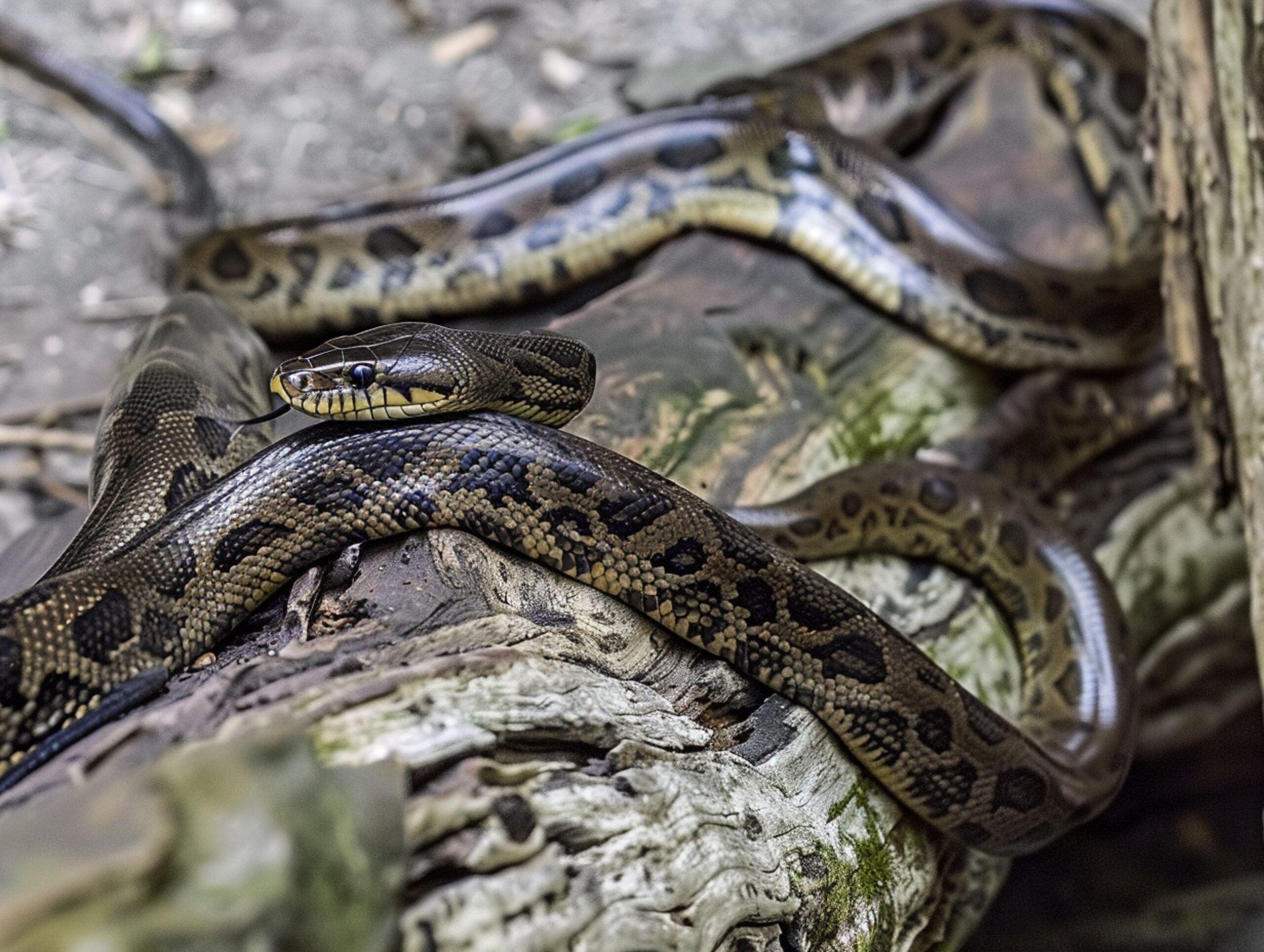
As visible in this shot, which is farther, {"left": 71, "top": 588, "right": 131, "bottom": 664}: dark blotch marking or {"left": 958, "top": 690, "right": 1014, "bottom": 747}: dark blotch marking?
{"left": 958, "top": 690, "right": 1014, "bottom": 747}: dark blotch marking

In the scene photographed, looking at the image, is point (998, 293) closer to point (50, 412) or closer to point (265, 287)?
point (265, 287)

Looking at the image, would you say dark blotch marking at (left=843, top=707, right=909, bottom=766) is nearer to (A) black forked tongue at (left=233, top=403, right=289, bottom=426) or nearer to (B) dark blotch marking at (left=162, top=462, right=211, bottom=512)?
(A) black forked tongue at (left=233, top=403, right=289, bottom=426)

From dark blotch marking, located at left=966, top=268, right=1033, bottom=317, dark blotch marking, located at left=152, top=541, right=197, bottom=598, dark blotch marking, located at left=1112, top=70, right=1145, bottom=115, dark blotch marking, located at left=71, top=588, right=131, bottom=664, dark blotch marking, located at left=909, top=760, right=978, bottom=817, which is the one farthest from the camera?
dark blotch marking, located at left=1112, top=70, right=1145, bottom=115

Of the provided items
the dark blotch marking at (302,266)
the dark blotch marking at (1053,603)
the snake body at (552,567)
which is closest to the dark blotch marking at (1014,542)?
the dark blotch marking at (1053,603)

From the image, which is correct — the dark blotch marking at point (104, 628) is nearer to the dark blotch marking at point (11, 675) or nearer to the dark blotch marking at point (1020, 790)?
the dark blotch marking at point (11, 675)

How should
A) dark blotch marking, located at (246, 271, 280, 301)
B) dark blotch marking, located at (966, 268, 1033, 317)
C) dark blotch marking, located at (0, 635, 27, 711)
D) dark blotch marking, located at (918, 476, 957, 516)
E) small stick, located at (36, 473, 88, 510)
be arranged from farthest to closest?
dark blotch marking, located at (246, 271, 280, 301), dark blotch marking, located at (966, 268, 1033, 317), small stick, located at (36, 473, 88, 510), dark blotch marking, located at (918, 476, 957, 516), dark blotch marking, located at (0, 635, 27, 711)

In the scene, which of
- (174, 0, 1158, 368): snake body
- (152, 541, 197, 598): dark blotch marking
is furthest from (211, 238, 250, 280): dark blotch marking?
(152, 541, 197, 598): dark blotch marking

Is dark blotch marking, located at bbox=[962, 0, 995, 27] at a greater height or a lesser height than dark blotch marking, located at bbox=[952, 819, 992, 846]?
greater

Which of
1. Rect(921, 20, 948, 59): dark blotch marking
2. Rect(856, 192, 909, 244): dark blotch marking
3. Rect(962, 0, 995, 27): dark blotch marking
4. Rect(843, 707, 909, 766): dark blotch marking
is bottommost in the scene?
Rect(843, 707, 909, 766): dark blotch marking
